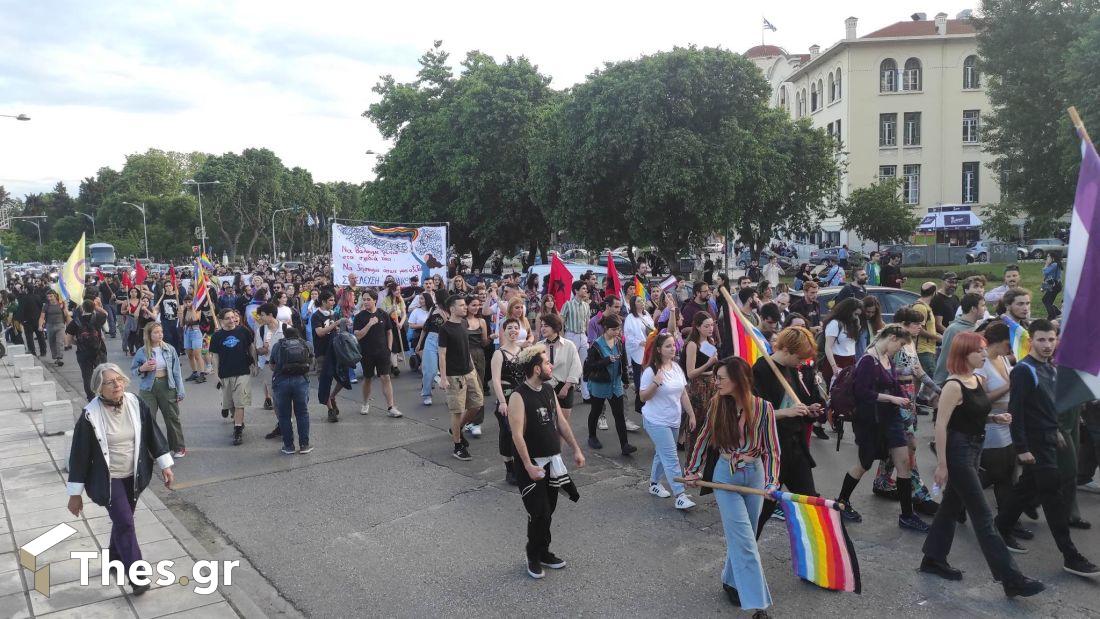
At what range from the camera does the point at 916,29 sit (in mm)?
55156

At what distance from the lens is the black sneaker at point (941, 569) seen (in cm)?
528

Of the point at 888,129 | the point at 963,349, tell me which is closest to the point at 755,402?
the point at 963,349

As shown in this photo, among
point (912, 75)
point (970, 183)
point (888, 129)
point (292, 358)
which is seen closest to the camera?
point (292, 358)

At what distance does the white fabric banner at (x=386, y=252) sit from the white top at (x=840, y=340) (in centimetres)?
950

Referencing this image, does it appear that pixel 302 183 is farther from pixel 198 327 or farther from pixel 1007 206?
pixel 198 327

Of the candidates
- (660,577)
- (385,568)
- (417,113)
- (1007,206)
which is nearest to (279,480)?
(385,568)

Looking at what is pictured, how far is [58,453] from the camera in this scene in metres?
9.47

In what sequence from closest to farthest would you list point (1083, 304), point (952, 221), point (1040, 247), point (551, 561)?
point (1083, 304)
point (551, 561)
point (1040, 247)
point (952, 221)

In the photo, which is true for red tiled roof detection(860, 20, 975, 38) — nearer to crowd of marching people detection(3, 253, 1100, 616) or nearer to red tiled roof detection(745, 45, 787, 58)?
red tiled roof detection(745, 45, 787, 58)

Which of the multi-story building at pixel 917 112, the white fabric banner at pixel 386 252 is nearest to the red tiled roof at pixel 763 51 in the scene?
the multi-story building at pixel 917 112

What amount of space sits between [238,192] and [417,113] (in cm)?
3442

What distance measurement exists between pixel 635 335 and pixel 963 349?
4747 millimetres

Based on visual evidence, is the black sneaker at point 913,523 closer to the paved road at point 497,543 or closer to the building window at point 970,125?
the paved road at point 497,543
